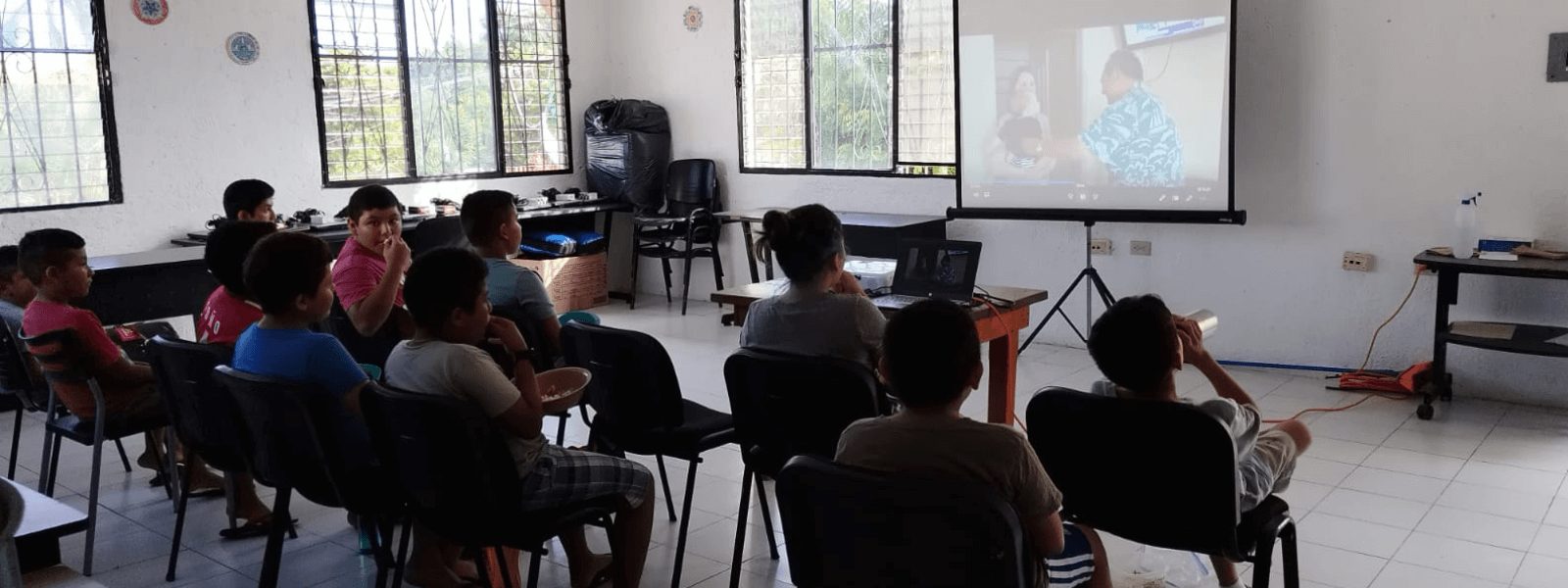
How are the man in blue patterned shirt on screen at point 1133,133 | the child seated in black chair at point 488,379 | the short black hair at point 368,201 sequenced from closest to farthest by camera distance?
1. the child seated in black chair at point 488,379
2. the short black hair at point 368,201
3. the man in blue patterned shirt on screen at point 1133,133

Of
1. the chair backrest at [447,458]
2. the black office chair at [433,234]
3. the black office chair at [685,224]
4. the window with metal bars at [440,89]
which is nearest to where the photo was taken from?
the chair backrest at [447,458]

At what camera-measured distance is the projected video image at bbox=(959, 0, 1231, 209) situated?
5391 millimetres

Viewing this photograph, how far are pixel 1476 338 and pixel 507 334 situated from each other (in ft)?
12.4

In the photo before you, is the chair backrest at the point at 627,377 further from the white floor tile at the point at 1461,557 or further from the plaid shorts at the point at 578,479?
the white floor tile at the point at 1461,557

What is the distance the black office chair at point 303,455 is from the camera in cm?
254

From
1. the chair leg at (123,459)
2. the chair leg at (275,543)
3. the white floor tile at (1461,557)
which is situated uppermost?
the chair leg at (275,543)

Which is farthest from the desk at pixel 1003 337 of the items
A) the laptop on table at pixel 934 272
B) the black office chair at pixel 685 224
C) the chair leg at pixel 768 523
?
the black office chair at pixel 685 224

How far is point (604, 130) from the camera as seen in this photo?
25.8ft

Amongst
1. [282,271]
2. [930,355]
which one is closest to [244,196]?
[282,271]

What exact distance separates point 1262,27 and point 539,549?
14.2 ft

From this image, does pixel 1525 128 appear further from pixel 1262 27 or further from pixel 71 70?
pixel 71 70

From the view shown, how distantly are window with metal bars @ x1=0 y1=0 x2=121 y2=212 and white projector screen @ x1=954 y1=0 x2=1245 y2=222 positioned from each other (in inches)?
169

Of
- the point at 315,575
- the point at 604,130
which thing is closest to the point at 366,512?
the point at 315,575

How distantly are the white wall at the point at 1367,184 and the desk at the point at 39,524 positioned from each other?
488 cm
